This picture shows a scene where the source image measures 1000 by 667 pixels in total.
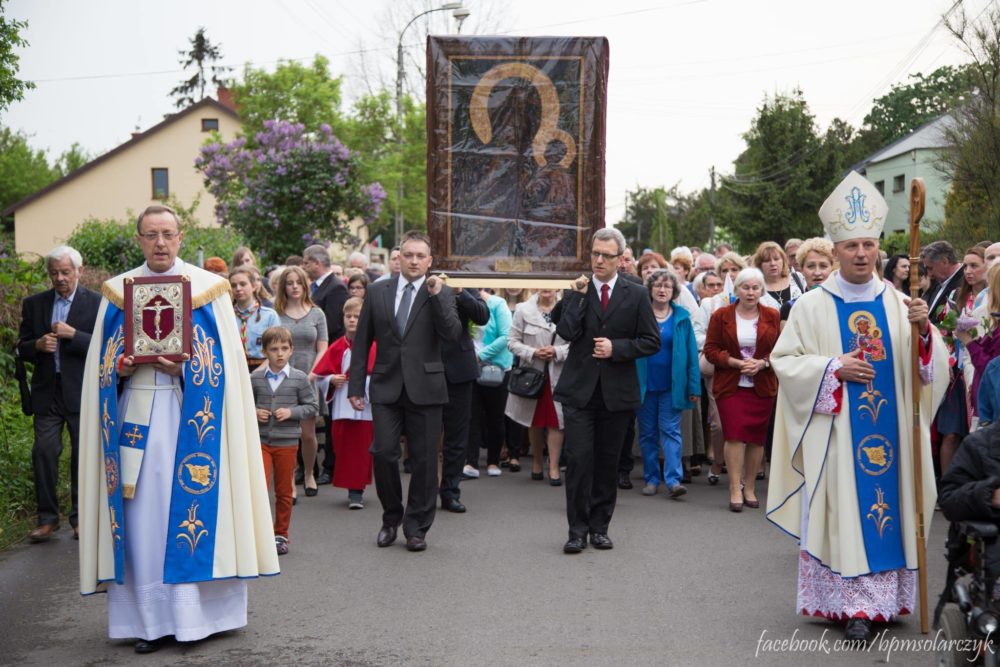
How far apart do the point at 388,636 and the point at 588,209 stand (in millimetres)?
3916

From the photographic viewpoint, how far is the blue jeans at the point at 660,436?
427 inches

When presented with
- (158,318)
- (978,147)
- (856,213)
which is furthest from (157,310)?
(978,147)

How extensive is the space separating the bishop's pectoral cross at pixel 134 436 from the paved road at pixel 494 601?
1068 mm

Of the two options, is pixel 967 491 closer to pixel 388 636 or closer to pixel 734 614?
pixel 734 614

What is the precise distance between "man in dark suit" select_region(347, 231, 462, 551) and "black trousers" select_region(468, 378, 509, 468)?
11.6 ft

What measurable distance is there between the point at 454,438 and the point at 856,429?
15.0ft

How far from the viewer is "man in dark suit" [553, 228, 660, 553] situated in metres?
8.37

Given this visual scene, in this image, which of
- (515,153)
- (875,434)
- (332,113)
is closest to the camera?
(875,434)

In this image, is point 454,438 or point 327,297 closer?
point 454,438

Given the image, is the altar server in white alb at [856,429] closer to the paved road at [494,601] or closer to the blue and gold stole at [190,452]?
the paved road at [494,601]

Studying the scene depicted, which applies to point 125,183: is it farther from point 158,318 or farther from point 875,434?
point 875,434

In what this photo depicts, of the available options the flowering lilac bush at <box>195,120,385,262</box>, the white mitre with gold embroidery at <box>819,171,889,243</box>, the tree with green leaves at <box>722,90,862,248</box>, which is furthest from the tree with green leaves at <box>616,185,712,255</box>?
the white mitre with gold embroidery at <box>819,171,889,243</box>

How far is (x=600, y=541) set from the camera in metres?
8.53

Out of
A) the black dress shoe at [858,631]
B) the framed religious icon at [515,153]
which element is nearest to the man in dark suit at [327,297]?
the framed religious icon at [515,153]
